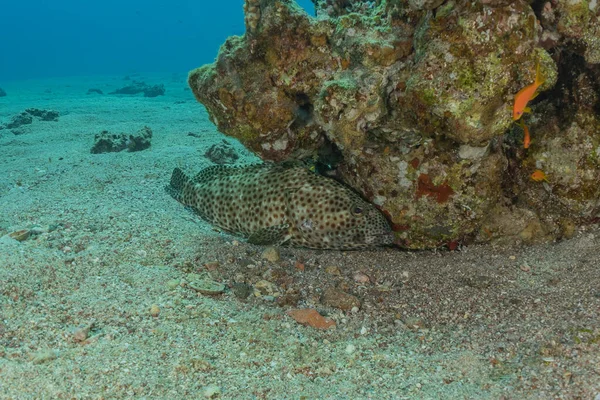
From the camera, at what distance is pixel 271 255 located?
497 cm

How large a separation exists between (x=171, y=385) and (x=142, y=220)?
10.9ft

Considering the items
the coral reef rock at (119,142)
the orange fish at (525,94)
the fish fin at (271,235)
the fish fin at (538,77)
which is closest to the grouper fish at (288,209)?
the fish fin at (271,235)

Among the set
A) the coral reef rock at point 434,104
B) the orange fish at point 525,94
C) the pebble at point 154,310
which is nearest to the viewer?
the orange fish at point 525,94

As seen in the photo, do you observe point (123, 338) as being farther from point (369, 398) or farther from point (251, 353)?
point (369, 398)

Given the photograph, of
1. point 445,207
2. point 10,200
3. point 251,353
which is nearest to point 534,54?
point 445,207

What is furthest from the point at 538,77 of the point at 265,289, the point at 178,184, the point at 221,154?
the point at 221,154

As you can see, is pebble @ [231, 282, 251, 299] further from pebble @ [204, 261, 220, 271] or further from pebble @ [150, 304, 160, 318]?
pebble @ [150, 304, 160, 318]

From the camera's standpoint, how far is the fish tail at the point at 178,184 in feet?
23.0

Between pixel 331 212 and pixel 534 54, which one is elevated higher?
pixel 534 54

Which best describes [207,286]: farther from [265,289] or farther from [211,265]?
[265,289]

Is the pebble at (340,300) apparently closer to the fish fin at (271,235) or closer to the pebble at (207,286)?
the pebble at (207,286)

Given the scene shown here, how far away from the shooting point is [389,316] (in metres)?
3.94

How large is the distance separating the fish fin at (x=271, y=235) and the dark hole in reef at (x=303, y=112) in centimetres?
133

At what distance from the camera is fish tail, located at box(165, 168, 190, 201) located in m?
7.02
